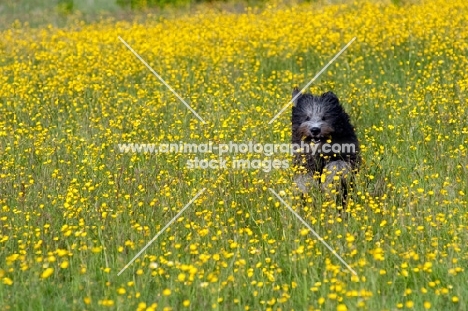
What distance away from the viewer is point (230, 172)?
6695 millimetres

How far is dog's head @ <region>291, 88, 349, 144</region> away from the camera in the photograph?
6.60 metres

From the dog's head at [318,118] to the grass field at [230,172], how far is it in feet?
1.23

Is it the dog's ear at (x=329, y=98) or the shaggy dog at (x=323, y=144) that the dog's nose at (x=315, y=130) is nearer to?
the shaggy dog at (x=323, y=144)

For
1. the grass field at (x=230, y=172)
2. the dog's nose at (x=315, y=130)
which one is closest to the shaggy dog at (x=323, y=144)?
the dog's nose at (x=315, y=130)

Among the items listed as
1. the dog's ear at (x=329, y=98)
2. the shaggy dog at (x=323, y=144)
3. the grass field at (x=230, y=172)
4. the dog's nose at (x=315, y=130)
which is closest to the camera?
the grass field at (x=230, y=172)

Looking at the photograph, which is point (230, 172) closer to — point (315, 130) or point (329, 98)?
point (315, 130)

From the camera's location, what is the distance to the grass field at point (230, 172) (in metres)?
4.85

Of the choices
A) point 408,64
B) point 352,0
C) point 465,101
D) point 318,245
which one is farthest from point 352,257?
point 352,0

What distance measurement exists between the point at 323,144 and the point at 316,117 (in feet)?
0.84

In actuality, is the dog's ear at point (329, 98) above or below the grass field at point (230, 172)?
above

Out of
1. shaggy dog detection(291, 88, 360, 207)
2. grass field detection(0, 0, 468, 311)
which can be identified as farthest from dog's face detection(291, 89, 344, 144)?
grass field detection(0, 0, 468, 311)

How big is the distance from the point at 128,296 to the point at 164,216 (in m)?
1.42

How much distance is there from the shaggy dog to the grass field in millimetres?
151

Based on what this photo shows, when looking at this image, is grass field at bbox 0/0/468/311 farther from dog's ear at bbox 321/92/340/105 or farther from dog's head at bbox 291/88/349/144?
dog's ear at bbox 321/92/340/105
